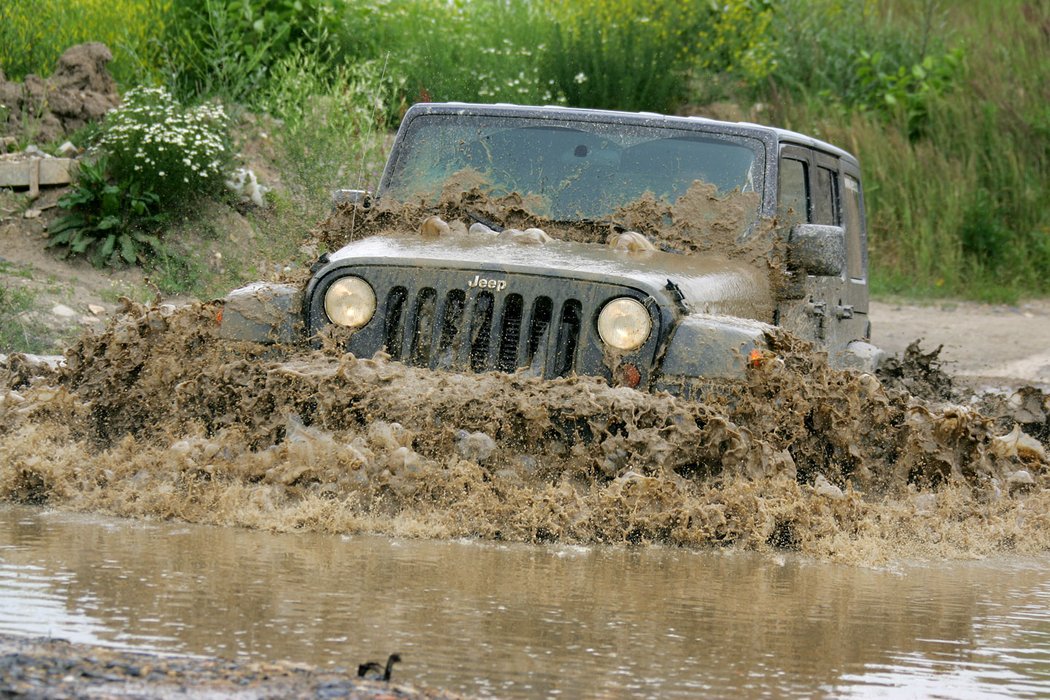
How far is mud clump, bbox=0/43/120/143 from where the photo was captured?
1384cm

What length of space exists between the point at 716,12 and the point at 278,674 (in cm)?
1731

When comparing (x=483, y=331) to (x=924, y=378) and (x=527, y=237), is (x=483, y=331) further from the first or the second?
(x=924, y=378)

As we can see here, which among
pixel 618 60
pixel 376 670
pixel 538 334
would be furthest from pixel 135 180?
pixel 376 670

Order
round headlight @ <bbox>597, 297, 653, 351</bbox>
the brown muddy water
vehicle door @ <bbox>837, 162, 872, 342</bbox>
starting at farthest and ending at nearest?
vehicle door @ <bbox>837, 162, 872, 342</bbox>
round headlight @ <bbox>597, 297, 653, 351</bbox>
the brown muddy water

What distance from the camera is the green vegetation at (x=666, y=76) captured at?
14992 millimetres

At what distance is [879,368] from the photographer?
8.49 meters

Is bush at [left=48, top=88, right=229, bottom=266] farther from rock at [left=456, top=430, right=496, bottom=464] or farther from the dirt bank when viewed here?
the dirt bank

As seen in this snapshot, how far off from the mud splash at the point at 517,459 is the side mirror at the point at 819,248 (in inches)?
26.4

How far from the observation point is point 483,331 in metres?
6.04

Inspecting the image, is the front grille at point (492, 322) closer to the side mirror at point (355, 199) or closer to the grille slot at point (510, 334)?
the grille slot at point (510, 334)

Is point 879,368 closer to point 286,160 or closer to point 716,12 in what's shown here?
point 286,160

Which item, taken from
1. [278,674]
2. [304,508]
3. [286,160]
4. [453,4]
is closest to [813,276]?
[304,508]

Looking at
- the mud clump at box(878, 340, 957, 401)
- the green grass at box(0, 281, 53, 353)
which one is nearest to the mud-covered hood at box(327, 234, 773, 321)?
the mud clump at box(878, 340, 957, 401)

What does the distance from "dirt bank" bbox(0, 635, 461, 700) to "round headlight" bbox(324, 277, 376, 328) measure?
8.52 feet
